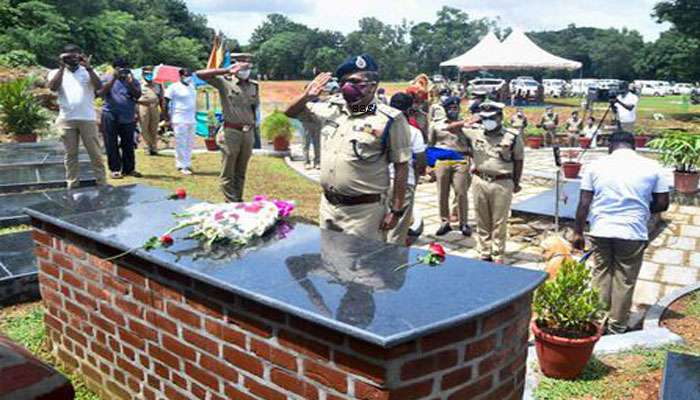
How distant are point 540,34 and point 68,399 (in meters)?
116

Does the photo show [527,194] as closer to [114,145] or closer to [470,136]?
[470,136]

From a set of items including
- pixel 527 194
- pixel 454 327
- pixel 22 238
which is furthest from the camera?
pixel 527 194

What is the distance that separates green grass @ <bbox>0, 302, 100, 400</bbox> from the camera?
3.35 m

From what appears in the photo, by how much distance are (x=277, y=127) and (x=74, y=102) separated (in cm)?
679

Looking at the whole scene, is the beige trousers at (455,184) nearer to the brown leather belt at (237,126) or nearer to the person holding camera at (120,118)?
the brown leather belt at (237,126)

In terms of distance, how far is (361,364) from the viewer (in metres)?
1.94

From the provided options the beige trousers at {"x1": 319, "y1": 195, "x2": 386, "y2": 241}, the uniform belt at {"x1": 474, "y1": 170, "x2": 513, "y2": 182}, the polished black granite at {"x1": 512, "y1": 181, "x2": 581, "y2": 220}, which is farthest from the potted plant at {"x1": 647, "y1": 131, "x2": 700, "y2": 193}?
the beige trousers at {"x1": 319, "y1": 195, "x2": 386, "y2": 241}

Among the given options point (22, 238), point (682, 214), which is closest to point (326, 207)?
point (22, 238)

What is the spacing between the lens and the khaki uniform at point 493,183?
5.66 metres

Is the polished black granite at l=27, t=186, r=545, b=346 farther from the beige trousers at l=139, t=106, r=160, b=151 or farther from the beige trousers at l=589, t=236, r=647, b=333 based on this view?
the beige trousers at l=139, t=106, r=160, b=151

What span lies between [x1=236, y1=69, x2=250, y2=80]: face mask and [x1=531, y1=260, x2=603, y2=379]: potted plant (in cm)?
415

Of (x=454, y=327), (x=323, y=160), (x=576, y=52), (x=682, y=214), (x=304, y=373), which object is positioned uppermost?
(x=576, y=52)

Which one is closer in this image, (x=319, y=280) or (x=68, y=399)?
(x=68, y=399)

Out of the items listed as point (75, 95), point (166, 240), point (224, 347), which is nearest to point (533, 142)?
point (75, 95)
